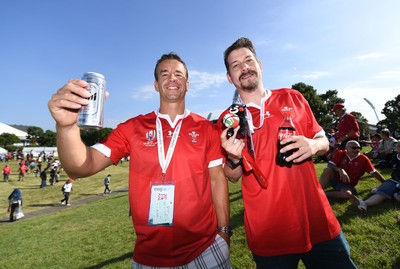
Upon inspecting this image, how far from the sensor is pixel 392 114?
174ft

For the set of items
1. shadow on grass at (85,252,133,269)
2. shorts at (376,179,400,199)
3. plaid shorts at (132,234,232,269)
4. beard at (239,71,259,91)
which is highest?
beard at (239,71,259,91)

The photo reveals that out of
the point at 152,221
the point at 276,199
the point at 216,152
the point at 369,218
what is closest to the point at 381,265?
the point at 369,218

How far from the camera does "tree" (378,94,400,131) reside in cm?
5150

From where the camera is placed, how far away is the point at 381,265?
3.83 metres

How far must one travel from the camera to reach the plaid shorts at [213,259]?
2.48m

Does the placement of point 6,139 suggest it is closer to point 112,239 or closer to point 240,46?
point 112,239

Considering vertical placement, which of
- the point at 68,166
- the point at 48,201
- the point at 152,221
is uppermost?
the point at 68,166

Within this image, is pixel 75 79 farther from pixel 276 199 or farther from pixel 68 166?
pixel 276 199

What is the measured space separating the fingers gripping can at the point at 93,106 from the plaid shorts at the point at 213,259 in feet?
4.96

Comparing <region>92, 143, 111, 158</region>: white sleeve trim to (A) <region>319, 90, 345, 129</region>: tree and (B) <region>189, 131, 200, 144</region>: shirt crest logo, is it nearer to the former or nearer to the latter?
(B) <region>189, 131, 200, 144</region>: shirt crest logo

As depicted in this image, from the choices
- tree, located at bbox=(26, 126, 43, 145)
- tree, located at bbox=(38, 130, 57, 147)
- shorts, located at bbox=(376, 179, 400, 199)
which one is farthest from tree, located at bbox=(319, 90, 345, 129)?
tree, located at bbox=(26, 126, 43, 145)

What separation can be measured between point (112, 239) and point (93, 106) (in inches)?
345

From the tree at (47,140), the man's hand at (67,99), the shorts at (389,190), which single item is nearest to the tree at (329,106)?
the shorts at (389,190)

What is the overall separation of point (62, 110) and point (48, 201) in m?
27.8
